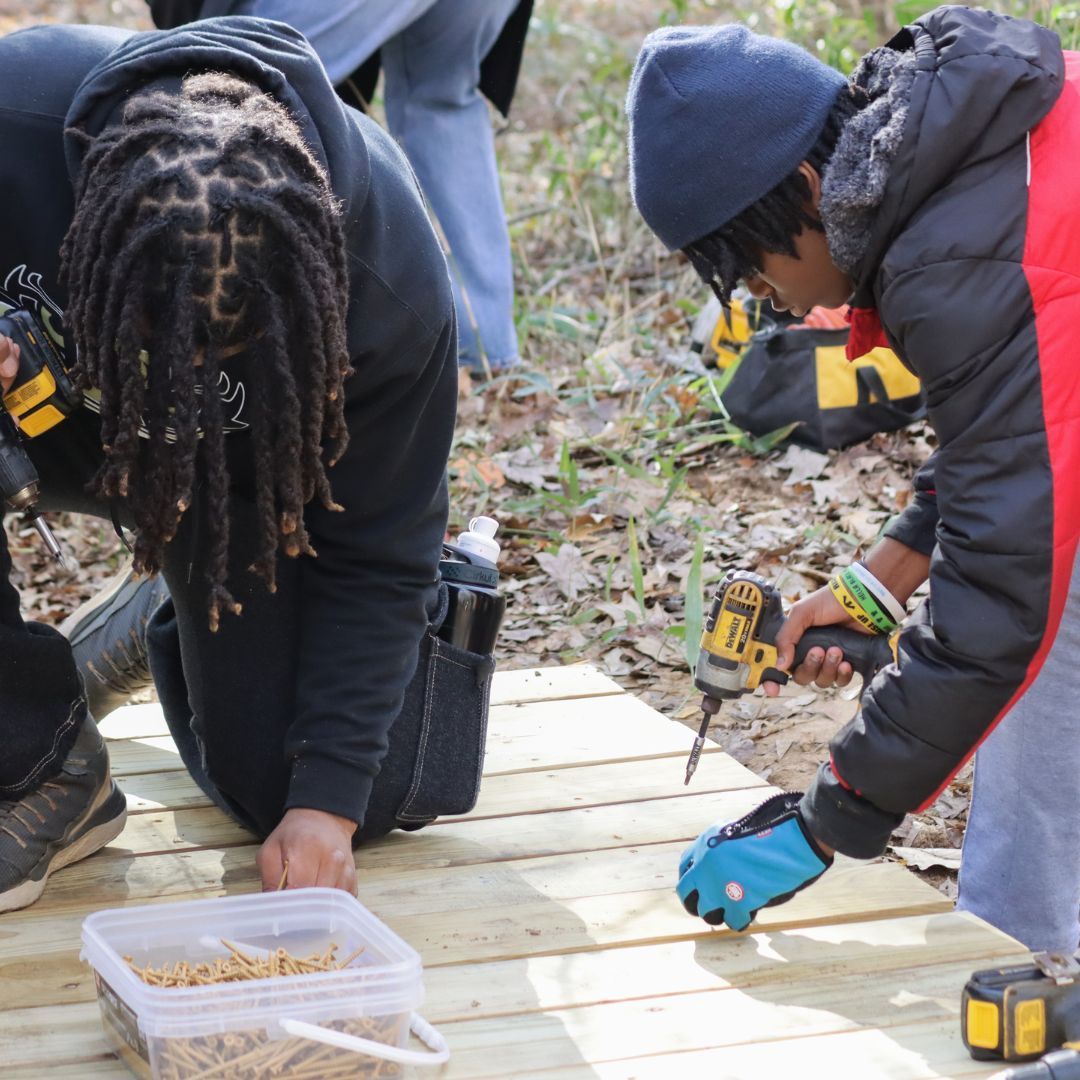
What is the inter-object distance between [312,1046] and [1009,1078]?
77 cm

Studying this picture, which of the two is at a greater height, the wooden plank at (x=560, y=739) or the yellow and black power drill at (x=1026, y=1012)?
the yellow and black power drill at (x=1026, y=1012)

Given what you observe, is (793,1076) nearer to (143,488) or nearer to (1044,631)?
(1044,631)

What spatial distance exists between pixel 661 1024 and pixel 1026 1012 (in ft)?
1.42

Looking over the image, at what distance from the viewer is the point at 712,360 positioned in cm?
462

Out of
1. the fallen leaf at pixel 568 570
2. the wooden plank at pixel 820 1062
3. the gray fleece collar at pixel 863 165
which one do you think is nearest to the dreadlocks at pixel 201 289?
the gray fleece collar at pixel 863 165

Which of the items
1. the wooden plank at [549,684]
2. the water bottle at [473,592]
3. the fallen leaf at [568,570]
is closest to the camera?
the water bottle at [473,592]

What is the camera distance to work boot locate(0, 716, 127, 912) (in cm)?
209

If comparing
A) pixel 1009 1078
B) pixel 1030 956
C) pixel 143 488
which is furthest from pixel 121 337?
pixel 1030 956

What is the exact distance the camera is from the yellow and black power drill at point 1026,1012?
5.43 feet

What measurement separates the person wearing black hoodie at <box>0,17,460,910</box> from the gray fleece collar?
54cm

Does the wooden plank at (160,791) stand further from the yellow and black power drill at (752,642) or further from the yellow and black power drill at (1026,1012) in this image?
the yellow and black power drill at (1026,1012)

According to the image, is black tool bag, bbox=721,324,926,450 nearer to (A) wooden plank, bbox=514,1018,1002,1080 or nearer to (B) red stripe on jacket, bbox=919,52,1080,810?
(B) red stripe on jacket, bbox=919,52,1080,810

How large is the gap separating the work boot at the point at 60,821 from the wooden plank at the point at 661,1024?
0.29m

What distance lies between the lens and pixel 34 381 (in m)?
1.79
